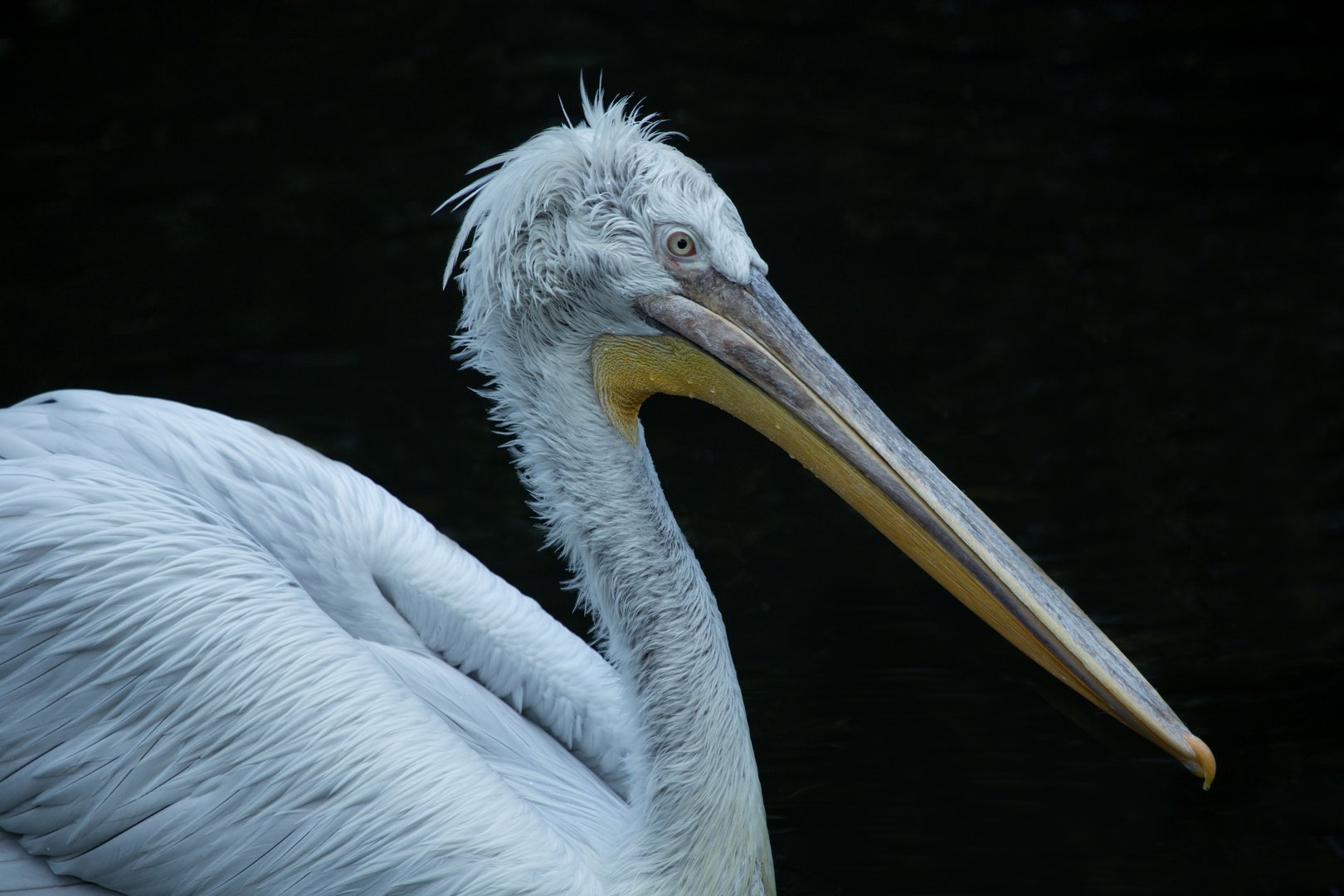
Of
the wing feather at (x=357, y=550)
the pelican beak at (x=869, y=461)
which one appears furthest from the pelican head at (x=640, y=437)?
the wing feather at (x=357, y=550)

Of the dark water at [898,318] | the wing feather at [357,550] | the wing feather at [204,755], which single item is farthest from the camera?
the dark water at [898,318]

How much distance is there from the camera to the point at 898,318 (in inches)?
183

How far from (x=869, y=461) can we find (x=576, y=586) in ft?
1.79

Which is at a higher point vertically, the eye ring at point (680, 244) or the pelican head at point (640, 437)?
the eye ring at point (680, 244)

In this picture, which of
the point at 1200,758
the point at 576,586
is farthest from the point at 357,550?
the point at 1200,758

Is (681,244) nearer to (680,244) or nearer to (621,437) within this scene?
(680,244)

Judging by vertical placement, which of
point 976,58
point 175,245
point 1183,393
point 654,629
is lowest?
point 654,629

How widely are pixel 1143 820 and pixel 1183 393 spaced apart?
1.80 meters

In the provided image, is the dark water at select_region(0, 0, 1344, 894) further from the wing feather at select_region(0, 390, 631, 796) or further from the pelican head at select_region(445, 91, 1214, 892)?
the pelican head at select_region(445, 91, 1214, 892)

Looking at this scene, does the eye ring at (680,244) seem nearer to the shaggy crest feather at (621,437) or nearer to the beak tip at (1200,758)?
the shaggy crest feather at (621,437)

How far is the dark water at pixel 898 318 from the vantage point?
3.12 metres

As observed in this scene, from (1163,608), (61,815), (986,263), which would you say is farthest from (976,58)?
(61,815)

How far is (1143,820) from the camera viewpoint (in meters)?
2.98

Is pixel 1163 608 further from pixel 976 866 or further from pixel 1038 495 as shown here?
pixel 976 866
